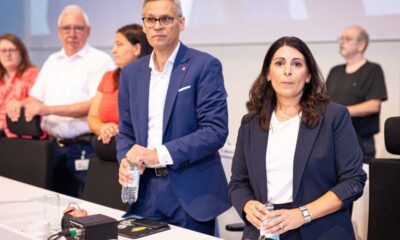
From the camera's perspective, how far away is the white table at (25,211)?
2.31 m

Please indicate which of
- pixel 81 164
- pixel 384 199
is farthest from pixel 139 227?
pixel 81 164

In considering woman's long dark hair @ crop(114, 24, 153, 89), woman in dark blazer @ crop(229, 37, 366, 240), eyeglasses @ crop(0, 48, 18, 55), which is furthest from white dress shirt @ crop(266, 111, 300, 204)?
eyeglasses @ crop(0, 48, 18, 55)

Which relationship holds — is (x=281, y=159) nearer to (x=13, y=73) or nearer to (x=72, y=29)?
(x=72, y=29)

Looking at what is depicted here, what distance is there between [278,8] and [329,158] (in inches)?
137

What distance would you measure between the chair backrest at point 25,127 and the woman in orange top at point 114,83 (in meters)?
0.34

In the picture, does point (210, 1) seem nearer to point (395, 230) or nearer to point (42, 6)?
point (42, 6)

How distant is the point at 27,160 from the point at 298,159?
216cm

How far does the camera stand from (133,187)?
2498 mm

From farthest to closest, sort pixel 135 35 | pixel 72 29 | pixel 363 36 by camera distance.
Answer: pixel 363 36
pixel 72 29
pixel 135 35

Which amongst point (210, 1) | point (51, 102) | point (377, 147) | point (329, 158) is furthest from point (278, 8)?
point (329, 158)

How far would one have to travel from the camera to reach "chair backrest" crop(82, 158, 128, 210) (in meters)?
3.08

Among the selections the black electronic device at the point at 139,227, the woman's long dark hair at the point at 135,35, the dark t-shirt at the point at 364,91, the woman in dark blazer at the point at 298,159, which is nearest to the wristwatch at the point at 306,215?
A: the woman in dark blazer at the point at 298,159

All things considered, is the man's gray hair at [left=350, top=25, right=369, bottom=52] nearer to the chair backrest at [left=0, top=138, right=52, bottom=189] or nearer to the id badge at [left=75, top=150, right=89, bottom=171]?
the id badge at [left=75, top=150, right=89, bottom=171]

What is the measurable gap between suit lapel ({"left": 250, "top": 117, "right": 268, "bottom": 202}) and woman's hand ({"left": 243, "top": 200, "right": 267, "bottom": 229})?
0.22 ft
